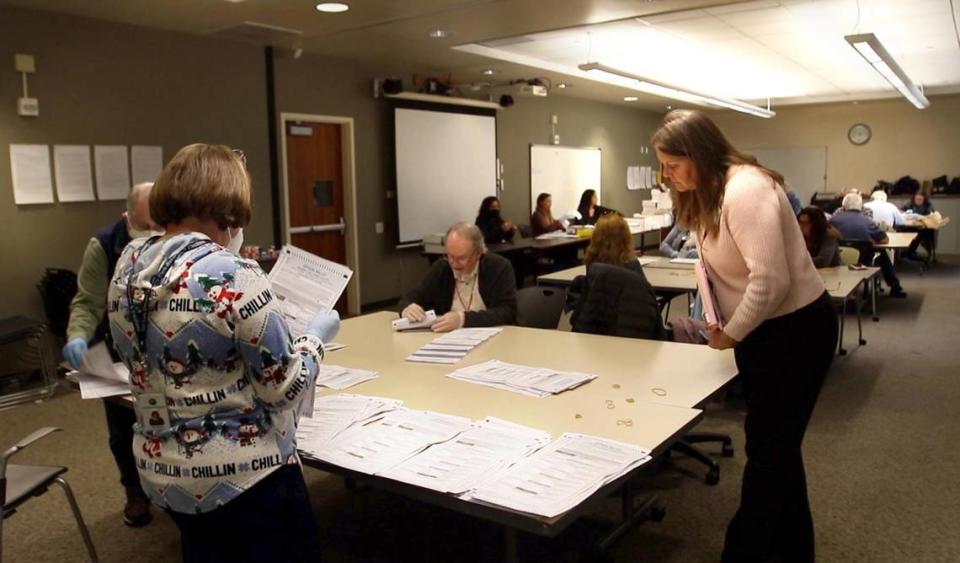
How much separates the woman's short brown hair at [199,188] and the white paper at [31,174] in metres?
4.48

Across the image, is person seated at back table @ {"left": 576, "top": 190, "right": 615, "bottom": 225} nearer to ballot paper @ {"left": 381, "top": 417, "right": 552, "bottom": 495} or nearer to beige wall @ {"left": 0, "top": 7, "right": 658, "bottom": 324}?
beige wall @ {"left": 0, "top": 7, "right": 658, "bottom": 324}

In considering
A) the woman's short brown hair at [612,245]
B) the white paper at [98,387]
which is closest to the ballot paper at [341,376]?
the white paper at [98,387]

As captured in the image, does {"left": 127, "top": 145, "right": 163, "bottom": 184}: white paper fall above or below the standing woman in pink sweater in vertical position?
above

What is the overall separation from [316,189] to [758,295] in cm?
593

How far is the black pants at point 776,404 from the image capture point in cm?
211

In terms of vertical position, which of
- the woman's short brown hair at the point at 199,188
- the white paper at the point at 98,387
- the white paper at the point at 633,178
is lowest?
the white paper at the point at 98,387

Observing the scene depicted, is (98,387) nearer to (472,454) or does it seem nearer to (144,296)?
(144,296)

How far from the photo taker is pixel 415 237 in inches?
325

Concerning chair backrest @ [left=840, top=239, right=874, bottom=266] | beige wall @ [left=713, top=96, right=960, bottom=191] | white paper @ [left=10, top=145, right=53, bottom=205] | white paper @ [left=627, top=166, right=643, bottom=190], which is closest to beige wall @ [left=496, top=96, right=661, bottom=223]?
white paper @ [left=627, top=166, right=643, bottom=190]

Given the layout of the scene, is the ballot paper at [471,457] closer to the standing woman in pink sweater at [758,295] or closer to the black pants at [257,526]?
the black pants at [257,526]

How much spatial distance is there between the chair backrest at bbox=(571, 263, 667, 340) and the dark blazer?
36 cm

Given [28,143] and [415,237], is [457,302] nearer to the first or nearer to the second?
[28,143]

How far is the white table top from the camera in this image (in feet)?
6.64

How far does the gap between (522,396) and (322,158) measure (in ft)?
18.5
